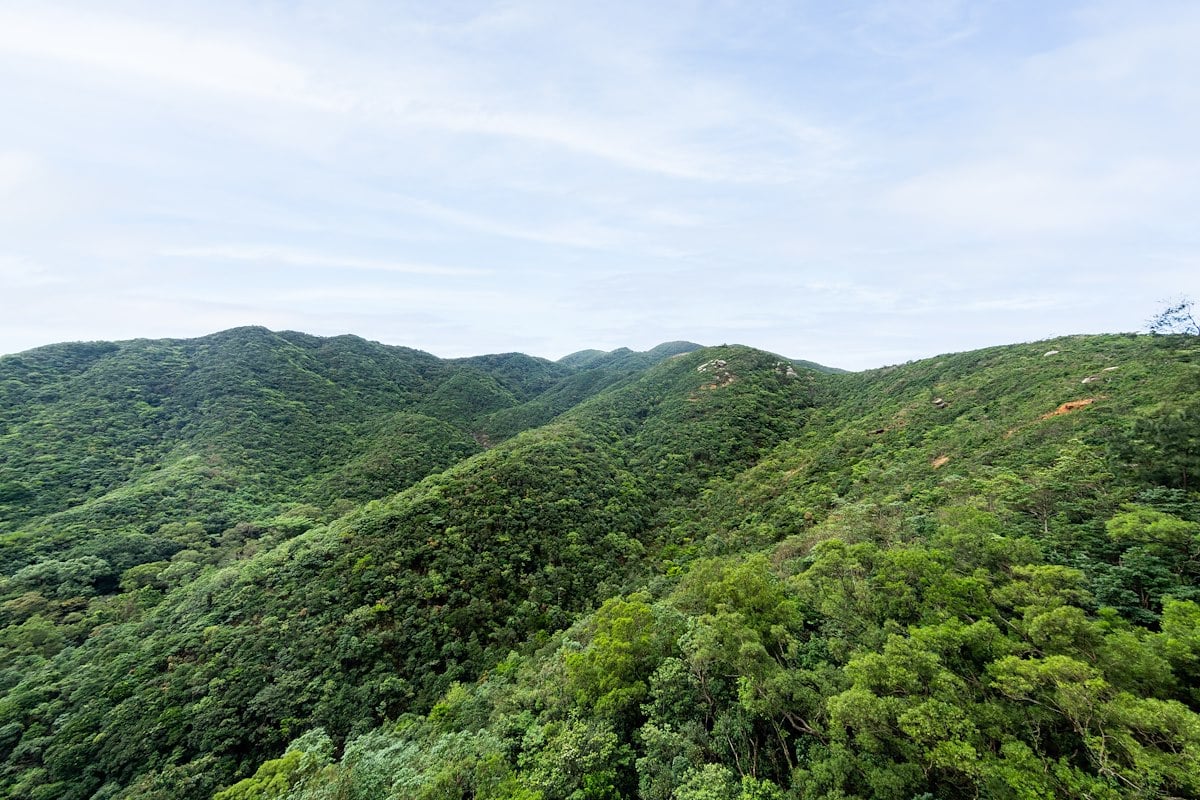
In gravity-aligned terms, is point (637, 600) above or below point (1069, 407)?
below

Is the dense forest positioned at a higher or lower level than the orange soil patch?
lower

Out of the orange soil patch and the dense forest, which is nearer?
the dense forest

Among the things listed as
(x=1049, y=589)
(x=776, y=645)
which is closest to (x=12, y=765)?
(x=776, y=645)

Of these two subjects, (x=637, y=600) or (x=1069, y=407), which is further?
(x=1069, y=407)
